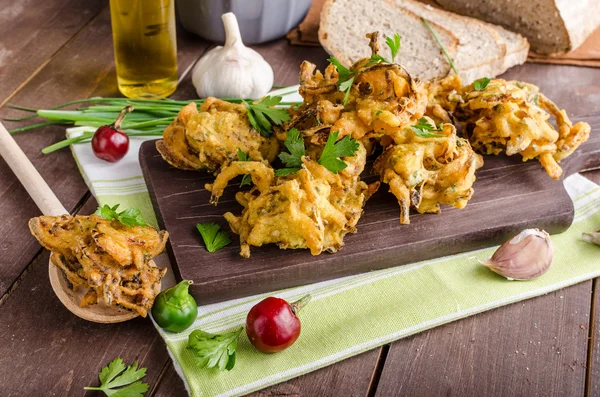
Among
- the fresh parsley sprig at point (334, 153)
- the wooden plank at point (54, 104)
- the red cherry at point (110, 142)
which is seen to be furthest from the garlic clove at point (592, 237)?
the wooden plank at point (54, 104)

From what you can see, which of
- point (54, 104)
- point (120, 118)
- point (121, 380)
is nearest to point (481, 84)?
point (120, 118)

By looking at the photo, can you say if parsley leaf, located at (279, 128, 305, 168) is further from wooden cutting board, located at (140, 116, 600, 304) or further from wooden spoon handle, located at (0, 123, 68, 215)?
wooden spoon handle, located at (0, 123, 68, 215)

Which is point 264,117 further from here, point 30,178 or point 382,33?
point 382,33

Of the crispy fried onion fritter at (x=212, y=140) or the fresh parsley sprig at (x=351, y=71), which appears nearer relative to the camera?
the fresh parsley sprig at (x=351, y=71)

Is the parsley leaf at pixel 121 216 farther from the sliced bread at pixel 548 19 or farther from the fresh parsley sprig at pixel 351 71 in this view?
the sliced bread at pixel 548 19

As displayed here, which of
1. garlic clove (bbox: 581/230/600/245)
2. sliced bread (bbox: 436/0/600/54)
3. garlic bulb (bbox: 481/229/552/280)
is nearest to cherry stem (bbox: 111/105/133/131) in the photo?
garlic bulb (bbox: 481/229/552/280)
